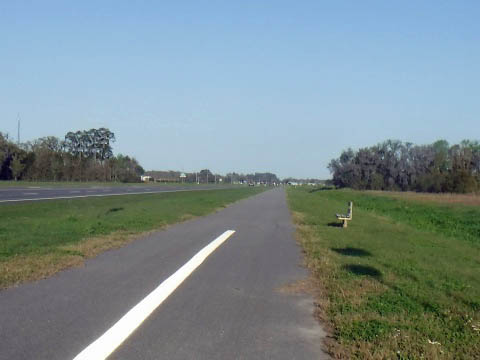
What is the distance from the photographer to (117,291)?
7.97 metres

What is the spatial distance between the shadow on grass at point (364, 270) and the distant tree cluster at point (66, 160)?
87.9 metres

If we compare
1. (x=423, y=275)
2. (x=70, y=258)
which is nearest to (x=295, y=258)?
(x=423, y=275)

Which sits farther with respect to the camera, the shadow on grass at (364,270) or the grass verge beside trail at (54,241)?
the shadow on grass at (364,270)

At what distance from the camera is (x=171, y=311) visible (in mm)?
6855

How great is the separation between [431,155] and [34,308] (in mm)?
125317

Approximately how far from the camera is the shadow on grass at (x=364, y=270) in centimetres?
1005

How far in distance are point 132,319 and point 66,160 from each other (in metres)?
104

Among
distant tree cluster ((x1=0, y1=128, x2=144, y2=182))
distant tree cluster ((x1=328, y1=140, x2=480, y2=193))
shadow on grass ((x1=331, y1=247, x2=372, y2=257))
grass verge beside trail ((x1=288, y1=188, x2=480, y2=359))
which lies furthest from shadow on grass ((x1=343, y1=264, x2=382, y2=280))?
distant tree cluster ((x1=328, y1=140, x2=480, y2=193))

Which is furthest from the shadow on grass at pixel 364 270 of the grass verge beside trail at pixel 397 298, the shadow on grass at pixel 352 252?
the shadow on grass at pixel 352 252

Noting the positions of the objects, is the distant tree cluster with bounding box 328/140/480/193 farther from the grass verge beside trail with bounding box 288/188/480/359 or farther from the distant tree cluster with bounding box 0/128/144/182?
the grass verge beside trail with bounding box 288/188/480/359

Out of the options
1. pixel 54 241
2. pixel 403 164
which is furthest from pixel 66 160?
pixel 54 241

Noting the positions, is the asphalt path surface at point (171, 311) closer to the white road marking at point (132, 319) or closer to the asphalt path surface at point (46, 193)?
the white road marking at point (132, 319)

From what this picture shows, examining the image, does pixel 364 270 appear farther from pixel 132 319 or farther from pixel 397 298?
pixel 132 319

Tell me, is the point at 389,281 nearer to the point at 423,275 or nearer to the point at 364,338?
the point at 423,275
